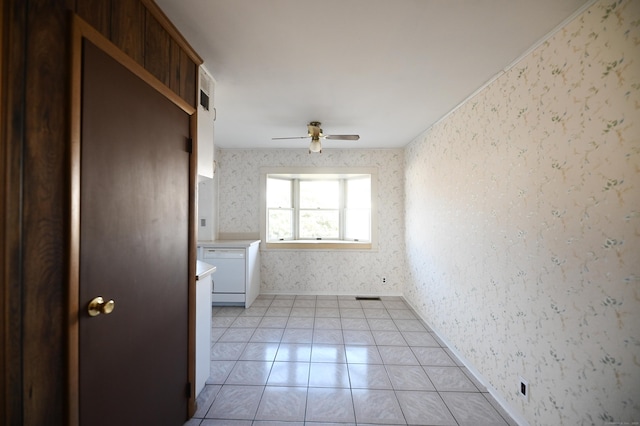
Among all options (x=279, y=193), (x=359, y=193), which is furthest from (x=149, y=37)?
(x=359, y=193)

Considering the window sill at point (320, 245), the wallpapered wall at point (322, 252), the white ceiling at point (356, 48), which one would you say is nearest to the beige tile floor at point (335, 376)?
the wallpapered wall at point (322, 252)

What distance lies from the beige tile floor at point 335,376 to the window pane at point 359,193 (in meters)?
1.94

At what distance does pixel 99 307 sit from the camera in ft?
3.39

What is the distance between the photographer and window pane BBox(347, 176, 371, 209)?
467cm

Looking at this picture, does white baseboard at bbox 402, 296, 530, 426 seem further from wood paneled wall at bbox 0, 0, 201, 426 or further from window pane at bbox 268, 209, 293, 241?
window pane at bbox 268, 209, 293, 241

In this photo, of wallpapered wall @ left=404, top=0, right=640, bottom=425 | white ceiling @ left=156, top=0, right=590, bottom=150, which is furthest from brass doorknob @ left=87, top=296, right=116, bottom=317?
wallpapered wall @ left=404, top=0, right=640, bottom=425

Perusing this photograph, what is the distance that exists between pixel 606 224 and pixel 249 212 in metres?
4.20

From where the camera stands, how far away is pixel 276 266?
4.56 m

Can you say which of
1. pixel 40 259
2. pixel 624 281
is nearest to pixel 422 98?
pixel 624 281

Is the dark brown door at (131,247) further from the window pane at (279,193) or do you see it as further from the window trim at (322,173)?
the window pane at (279,193)

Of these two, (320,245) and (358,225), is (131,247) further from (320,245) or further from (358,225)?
(358,225)

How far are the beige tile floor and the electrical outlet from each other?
0.22 meters

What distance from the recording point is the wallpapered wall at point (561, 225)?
1185 mm

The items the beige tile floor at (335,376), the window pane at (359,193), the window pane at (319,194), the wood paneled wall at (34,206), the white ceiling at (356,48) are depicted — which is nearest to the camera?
the wood paneled wall at (34,206)
